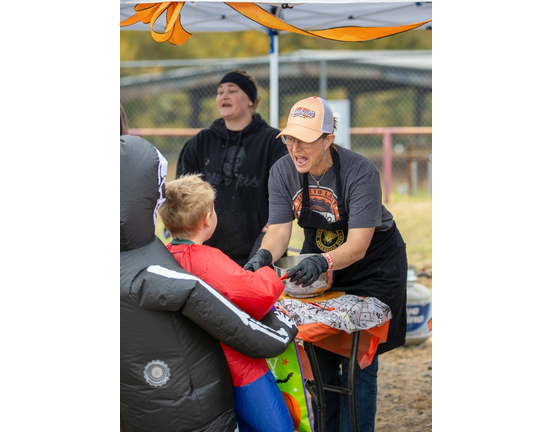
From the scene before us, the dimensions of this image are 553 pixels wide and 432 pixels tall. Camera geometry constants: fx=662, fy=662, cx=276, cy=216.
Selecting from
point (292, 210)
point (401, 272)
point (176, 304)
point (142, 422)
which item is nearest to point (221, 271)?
point (176, 304)

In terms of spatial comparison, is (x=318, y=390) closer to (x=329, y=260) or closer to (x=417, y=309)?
(x=329, y=260)

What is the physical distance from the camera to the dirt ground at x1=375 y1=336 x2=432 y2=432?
3961mm

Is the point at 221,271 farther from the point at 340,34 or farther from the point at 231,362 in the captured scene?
the point at 340,34

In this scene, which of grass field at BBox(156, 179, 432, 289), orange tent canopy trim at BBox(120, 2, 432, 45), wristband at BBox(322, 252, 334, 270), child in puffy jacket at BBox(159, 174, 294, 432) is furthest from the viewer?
grass field at BBox(156, 179, 432, 289)

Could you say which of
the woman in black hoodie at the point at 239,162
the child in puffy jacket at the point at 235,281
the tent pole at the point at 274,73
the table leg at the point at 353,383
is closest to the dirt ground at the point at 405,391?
the table leg at the point at 353,383

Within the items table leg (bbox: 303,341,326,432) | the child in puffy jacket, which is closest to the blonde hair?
the child in puffy jacket

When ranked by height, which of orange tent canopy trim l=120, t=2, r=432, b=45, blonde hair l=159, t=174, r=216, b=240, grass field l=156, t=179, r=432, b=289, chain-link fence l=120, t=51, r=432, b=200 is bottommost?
grass field l=156, t=179, r=432, b=289

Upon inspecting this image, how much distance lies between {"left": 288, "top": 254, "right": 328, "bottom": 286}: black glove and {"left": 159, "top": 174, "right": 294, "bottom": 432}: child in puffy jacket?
31 centimetres

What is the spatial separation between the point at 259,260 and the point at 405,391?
233 cm

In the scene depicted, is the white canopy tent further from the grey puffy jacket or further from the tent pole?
the grey puffy jacket

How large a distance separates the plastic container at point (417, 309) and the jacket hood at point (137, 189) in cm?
332

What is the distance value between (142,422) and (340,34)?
67.9 inches

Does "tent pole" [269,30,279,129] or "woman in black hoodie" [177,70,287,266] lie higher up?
"tent pole" [269,30,279,129]

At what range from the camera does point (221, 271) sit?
83.0 inches
